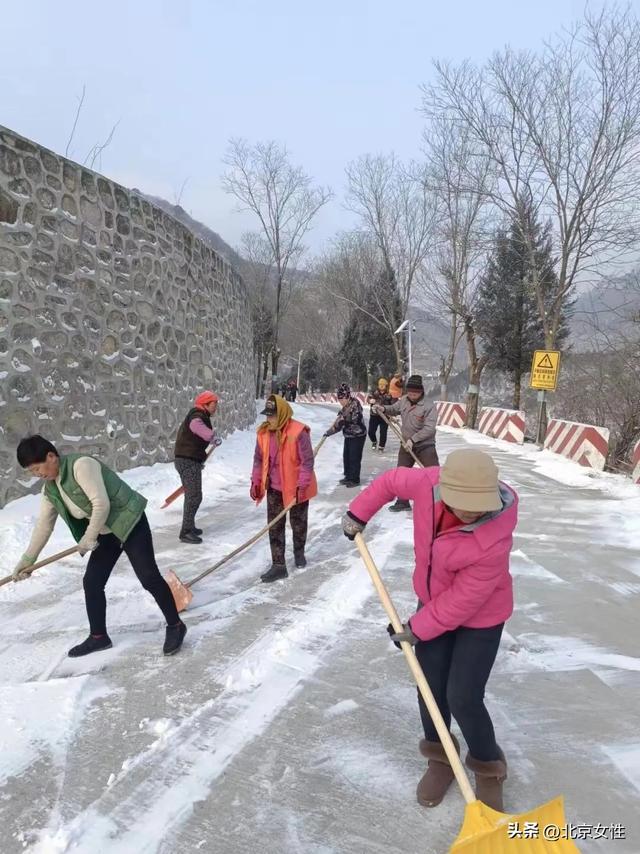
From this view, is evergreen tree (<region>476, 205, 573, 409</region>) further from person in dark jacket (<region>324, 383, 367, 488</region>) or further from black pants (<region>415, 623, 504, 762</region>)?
black pants (<region>415, 623, 504, 762</region>)

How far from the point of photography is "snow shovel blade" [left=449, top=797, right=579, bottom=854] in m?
2.02

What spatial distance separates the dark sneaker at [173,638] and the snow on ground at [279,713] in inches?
2.5

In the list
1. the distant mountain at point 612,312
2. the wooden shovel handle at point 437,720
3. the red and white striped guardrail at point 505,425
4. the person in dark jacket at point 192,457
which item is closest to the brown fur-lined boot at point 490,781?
the wooden shovel handle at point 437,720

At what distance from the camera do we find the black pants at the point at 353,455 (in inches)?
362

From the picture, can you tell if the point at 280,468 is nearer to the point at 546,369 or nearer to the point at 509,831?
the point at 509,831

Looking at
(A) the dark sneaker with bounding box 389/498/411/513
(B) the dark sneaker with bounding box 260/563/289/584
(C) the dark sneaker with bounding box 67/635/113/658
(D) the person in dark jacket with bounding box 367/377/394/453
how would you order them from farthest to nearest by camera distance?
1. (D) the person in dark jacket with bounding box 367/377/394/453
2. (A) the dark sneaker with bounding box 389/498/411/513
3. (B) the dark sneaker with bounding box 260/563/289/584
4. (C) the dark sneaker with bounding box 67/635/113/658

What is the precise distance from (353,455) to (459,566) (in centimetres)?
694

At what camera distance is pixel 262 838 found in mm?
2324

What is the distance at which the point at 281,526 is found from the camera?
17.3 feet

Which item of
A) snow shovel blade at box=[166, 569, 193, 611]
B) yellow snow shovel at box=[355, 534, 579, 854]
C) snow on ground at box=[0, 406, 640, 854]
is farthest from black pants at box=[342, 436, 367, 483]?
yellow snow shovel at box=[355, 534, 579, 854]

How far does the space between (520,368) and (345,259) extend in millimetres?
12571

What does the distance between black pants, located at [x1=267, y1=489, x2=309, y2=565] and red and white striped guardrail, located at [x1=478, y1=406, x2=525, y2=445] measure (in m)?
11.2

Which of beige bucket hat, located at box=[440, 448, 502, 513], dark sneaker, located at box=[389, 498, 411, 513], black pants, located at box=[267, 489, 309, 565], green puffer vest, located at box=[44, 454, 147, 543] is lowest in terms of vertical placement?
dark sneaker, located at box=[389, 498, 411, 513]

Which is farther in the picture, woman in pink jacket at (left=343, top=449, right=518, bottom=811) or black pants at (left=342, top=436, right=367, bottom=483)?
black pants at (left=342, top=436, right=367, bottom=483)
